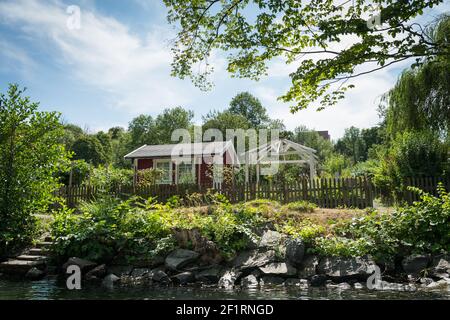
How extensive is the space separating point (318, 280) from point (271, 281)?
0.94m

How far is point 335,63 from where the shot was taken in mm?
8523

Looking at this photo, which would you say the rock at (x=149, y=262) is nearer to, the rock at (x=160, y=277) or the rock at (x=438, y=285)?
the rock at (x=160, y=277)

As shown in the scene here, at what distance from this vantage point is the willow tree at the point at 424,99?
50.3ft

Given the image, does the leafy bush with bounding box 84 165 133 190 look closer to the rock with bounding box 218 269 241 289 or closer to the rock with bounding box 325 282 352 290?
the rock with bounding box 218 269 241 289

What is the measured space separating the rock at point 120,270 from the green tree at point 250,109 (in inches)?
1977

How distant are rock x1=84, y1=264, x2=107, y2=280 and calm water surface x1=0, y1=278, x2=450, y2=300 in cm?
64

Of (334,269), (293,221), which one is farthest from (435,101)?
(334,269)

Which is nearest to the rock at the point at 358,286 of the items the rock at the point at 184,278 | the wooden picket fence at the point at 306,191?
the rock at the point at 184,278

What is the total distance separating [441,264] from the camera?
6.93 meters

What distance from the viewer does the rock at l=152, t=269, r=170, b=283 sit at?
7.48 m

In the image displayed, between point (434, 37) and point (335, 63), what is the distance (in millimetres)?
9106

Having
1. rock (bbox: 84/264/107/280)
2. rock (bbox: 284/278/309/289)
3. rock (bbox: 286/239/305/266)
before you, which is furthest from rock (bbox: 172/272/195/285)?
rock (bbox: 286/239/305/266)

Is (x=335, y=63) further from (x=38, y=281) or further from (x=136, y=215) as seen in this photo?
(x=38, y=281)

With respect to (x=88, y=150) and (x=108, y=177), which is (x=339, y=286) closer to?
(x=108, y=177)
